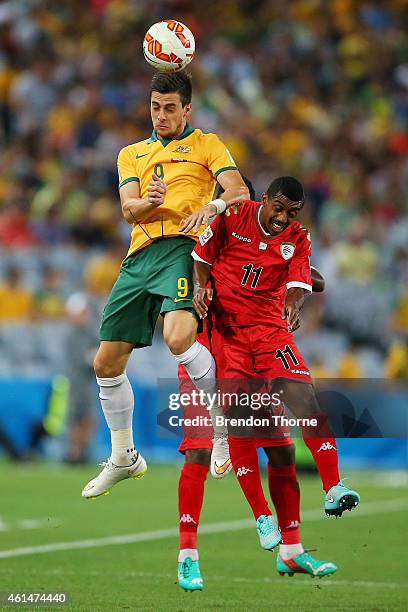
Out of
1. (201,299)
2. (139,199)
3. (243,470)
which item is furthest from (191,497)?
(139,199)

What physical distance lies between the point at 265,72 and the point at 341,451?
27.1ft

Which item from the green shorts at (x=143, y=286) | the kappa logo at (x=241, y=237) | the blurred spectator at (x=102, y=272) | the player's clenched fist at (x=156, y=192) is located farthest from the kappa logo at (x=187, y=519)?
the blurred spectator at (x=102, y=272)

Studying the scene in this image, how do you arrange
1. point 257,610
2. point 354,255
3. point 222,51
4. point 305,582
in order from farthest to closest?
1. point 222,51
2. point 354,255
3. point 305,582
4. point 257,610

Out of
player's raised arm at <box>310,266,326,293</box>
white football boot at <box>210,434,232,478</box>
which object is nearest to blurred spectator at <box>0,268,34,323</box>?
white football boot at <box>210,434,232,478</box>

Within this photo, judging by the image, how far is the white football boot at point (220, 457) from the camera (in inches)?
354

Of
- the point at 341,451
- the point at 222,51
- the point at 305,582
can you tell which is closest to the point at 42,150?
the point at 222,51

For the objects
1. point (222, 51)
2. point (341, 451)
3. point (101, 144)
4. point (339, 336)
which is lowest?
point (341, 451)

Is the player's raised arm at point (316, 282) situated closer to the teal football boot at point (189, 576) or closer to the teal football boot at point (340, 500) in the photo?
the teal football boot at point (340, 500)

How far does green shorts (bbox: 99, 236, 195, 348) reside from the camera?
8.46m

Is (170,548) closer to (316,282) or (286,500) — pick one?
(286,500)

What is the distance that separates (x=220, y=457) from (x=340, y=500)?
4.03 ft

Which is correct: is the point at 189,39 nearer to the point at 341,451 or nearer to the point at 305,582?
the point at 305,582

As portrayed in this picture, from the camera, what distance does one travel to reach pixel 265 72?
22766mm

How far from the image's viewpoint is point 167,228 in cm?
846
